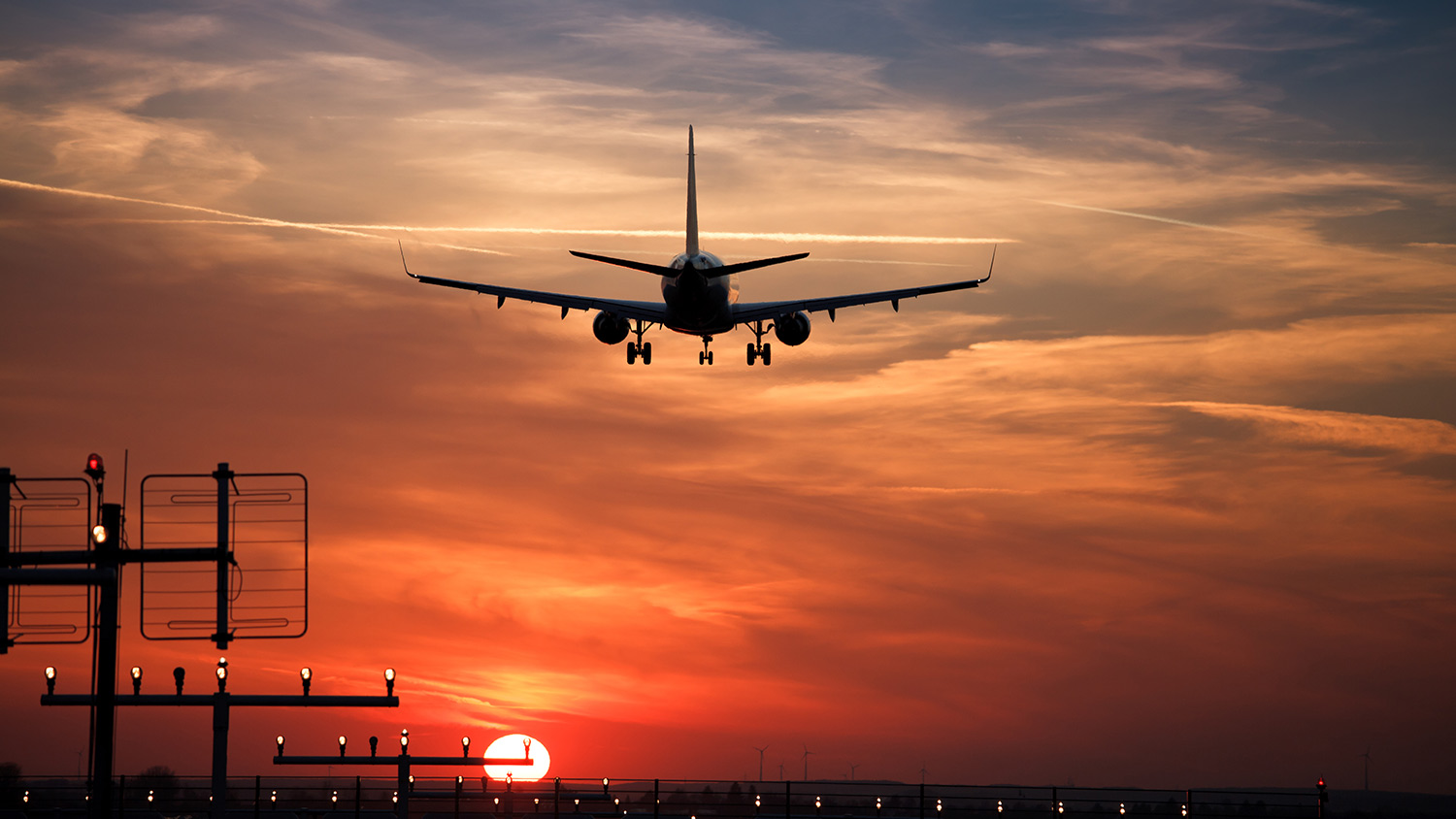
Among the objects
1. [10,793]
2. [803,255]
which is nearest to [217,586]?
[803,255]

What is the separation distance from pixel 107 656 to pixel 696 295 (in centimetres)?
4409

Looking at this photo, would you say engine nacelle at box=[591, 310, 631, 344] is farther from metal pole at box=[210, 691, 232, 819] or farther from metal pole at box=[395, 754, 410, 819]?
metal pole at box=[210, 691, 232, 819]

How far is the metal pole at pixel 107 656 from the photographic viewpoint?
29859 mm

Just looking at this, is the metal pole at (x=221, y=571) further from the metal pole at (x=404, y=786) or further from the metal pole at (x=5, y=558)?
the metal pole at (x=404, y=786)

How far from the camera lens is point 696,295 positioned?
71.8 m

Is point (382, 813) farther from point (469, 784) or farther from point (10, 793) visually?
point (10, 793)

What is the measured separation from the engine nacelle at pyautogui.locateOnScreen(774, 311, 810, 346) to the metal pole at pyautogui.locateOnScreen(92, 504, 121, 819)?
51553 millimetres

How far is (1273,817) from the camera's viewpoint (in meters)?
77.1

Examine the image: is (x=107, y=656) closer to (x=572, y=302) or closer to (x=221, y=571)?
(x=221, y=571)

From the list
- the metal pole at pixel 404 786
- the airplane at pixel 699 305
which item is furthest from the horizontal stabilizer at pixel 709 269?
the metal pole at pixel 404 786

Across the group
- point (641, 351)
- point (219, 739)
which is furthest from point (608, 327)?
point (219, 739)

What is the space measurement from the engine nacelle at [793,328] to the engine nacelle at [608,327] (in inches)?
343

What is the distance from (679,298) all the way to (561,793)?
2502 cm

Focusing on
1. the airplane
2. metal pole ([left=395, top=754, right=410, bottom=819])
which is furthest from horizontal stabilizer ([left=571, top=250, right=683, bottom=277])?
metal pole ([left=395, top=754, right=410, bottom=819])
